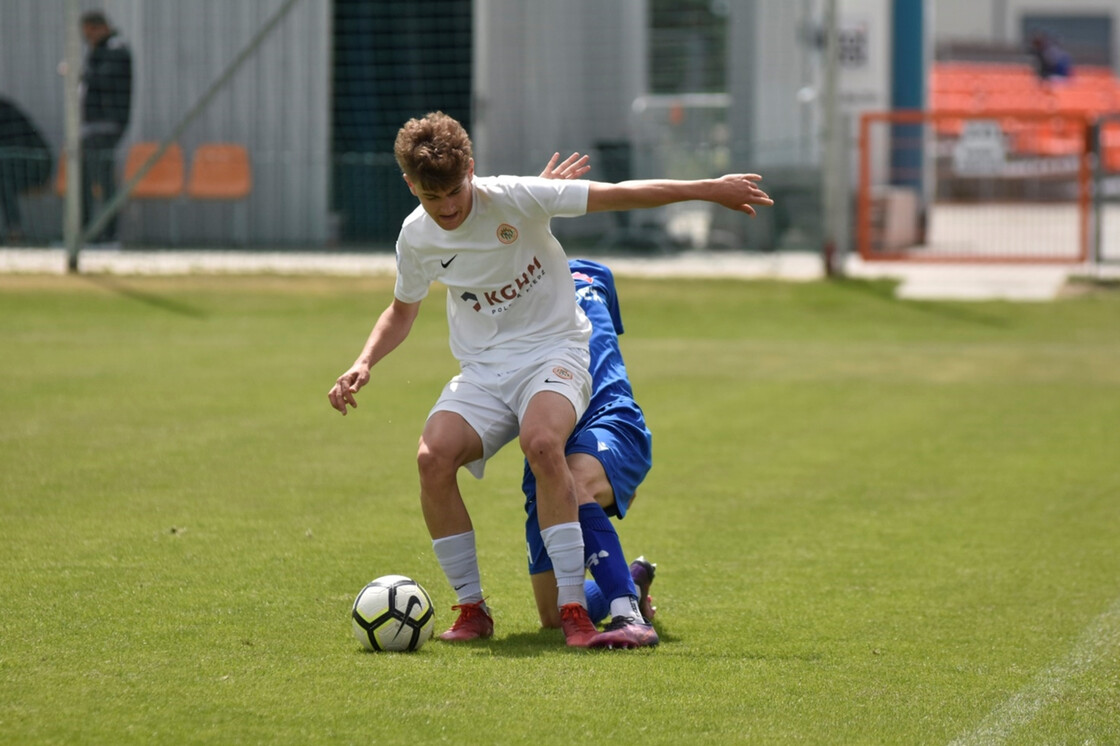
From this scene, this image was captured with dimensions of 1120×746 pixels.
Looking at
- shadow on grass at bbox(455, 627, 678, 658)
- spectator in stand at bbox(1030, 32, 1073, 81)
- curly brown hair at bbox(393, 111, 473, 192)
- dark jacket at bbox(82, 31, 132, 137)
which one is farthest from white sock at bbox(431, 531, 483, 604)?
spectator in stand at bbox(1030, 32, 1073, 81)

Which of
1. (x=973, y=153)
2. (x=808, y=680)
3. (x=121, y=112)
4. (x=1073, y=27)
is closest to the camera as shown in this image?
(x=808, y=680)

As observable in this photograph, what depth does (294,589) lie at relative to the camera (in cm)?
552

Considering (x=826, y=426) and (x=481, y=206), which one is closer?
(x=481, y=206)

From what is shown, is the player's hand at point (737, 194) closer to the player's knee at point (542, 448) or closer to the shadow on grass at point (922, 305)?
the player's knee at point (542, 448)

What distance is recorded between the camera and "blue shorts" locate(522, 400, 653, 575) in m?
5.16

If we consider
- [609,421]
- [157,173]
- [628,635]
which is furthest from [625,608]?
[157,173]

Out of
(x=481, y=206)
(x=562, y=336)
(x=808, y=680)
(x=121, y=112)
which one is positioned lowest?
(x=808, y=680)

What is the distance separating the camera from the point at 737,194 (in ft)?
15.7

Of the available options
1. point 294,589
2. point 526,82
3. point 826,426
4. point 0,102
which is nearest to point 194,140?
point 0,102

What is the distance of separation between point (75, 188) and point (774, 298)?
7771mm

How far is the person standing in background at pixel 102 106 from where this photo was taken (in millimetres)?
18625

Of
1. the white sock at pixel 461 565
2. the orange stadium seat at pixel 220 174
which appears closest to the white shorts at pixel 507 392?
the white sock at pixel 461 565

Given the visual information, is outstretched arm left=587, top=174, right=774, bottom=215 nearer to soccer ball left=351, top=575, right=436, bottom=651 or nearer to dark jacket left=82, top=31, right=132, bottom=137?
soccer ball left=351, top=575, right=436, bottom=651

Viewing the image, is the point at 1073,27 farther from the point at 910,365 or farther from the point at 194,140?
the point at 910,365
